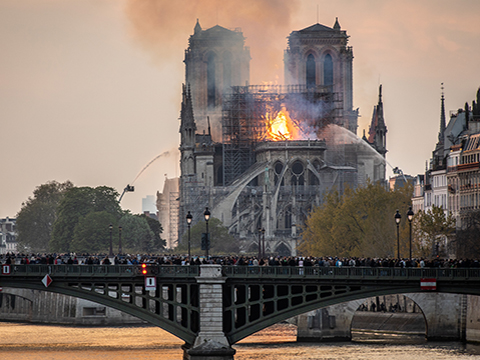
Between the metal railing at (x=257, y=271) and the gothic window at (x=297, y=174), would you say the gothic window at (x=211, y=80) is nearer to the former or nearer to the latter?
the gothic window at (x=297, y=174)

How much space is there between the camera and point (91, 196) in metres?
157

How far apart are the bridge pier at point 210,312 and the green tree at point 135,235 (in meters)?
89.3

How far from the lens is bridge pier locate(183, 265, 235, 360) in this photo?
60.3m

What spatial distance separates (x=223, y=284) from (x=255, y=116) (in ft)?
347

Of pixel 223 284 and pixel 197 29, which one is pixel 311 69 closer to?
pixel 197 29

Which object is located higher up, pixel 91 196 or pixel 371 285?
pixel 91 196

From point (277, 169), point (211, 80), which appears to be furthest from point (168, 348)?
point (211, 80)

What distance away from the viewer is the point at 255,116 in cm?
16575

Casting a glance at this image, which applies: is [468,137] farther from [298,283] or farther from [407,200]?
[298,283]

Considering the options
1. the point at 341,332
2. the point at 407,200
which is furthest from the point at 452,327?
the point at 407,200

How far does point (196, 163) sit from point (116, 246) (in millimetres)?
22798

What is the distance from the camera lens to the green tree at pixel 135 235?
15225 centimetres

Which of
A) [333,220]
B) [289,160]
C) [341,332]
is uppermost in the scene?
[289,160]

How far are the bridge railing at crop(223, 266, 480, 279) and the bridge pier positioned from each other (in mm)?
768
